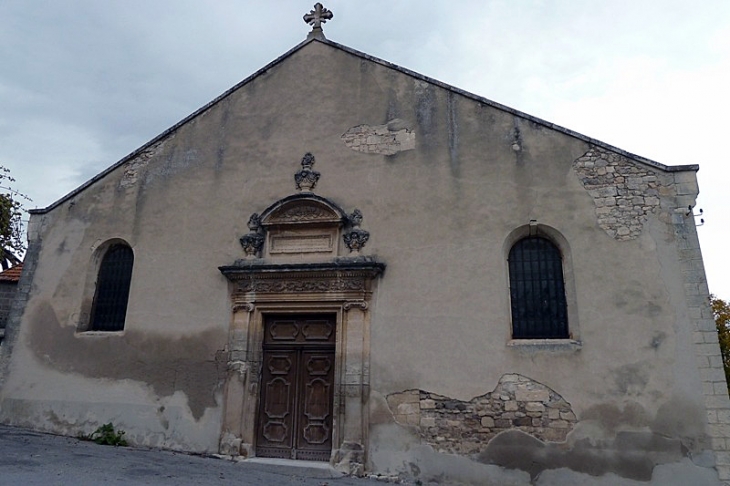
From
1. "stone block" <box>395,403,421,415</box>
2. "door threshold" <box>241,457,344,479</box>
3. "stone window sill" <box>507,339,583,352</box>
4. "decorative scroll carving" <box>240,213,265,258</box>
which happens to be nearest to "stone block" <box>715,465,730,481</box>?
"stone window sill" <box>507,339,583,352</box>

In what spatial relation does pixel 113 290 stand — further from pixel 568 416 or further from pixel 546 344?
pixel 568 416

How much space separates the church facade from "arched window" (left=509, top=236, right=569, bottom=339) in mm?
30

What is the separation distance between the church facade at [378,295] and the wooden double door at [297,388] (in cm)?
3

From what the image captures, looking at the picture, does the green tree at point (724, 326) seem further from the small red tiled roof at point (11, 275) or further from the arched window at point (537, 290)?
the small red tiled roof at point (11, 275)

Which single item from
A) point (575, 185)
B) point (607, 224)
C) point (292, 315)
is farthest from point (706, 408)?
point (292, 315)

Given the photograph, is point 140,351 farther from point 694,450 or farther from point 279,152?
point 694,450

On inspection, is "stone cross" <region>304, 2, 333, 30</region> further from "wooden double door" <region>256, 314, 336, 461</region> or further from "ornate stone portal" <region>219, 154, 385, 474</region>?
"wooden double door" <region>256, 314, 336, 461</region>

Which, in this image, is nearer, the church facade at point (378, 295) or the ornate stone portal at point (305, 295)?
the church facade at point (378, 295)

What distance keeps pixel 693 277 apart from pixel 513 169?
282cm

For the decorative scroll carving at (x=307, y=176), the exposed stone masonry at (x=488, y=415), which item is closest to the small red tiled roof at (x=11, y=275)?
the decorative scroll carving at (x=307, y=176)

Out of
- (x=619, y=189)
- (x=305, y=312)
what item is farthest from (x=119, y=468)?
(x=619, y=189)

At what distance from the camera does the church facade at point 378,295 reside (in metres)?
6.68

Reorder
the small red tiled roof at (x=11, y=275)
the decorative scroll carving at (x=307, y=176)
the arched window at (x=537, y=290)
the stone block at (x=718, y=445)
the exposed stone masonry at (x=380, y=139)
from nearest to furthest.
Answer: the stone block at (x=718, y=445) < the arched window at (x=537, y=290) < the exposed stone masonry at (x=380, y=139) < the decorative scroll carving at (x=307, y=176) < the small red tiled roof at (x=11, y=275)

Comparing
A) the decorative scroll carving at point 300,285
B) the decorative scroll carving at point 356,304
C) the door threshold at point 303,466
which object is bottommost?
the door threshold at point 303,466
